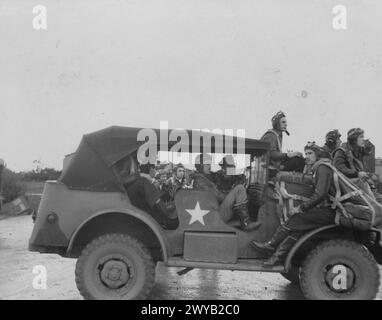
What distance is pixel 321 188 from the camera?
6195 mm

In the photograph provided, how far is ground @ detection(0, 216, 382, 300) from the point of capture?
23.6 feet

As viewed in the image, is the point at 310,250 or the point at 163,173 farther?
the point at 163,173

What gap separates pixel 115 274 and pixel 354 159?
3.38 m

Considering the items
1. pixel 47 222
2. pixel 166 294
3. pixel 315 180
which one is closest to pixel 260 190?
pixel 315 180

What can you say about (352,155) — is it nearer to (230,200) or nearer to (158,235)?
(230,200)

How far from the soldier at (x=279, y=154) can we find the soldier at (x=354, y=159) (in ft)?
1.58

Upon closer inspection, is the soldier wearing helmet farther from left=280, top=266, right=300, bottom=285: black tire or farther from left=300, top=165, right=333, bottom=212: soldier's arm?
left=280, top=266, right=300, bottom=285: black tire

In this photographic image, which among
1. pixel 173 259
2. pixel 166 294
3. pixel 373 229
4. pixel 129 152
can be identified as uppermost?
pixel 129 152

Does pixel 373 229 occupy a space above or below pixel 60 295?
above

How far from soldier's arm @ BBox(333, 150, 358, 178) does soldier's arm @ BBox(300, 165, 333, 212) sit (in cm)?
56

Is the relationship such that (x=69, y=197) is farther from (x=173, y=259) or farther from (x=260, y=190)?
(x=260, y=190)

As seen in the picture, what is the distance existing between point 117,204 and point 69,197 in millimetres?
578
